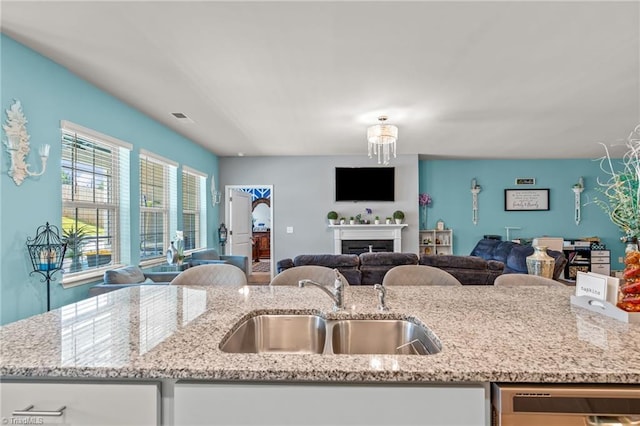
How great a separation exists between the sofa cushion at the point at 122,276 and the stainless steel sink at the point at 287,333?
2284mm

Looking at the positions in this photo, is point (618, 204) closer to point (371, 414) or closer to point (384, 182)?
point (371, 414)

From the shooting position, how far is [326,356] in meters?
0.96

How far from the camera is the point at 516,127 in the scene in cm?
463

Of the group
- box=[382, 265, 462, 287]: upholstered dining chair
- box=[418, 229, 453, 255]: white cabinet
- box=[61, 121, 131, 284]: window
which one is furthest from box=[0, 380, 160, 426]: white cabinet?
box=[418, 229, 453, 255]: white cabinet

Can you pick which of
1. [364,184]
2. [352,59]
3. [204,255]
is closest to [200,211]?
[204,255]

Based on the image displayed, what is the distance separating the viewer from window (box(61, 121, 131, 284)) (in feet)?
9.73

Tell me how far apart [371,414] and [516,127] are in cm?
481

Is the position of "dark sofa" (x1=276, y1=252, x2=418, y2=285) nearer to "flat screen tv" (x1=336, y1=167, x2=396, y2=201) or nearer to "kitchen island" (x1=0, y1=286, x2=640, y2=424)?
"kitchen island" (x1=0, y1=286, x2=640, y2=424)

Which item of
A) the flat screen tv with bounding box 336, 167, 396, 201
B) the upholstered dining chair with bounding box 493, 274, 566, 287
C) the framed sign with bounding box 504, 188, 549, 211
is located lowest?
the upholstered dining chair with bounding box 493, 274, 566, 287

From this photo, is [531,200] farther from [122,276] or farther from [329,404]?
[329,404]

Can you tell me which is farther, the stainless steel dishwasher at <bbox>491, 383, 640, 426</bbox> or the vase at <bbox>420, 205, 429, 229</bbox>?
the vase at <bbox>420, 205, 429, 229</bbox>

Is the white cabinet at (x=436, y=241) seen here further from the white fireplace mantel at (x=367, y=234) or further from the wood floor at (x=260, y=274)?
the wood floor at (x=260, y=274)

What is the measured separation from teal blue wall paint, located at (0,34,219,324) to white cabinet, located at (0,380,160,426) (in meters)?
1.88

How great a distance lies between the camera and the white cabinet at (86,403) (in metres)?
0.89
